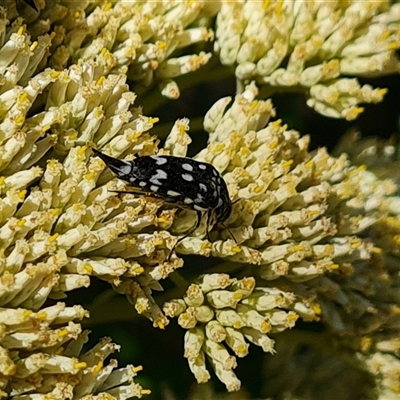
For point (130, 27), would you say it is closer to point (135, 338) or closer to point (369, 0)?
point (369, 0)

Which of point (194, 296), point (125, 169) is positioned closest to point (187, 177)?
point (125, 169)

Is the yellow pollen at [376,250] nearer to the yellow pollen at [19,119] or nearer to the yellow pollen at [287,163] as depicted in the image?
the yellow pollen at [287,163]

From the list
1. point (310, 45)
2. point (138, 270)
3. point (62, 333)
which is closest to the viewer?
point (62, 333)

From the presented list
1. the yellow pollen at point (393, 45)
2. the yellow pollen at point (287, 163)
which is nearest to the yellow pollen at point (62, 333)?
the yellow pollen at point (287, 163)

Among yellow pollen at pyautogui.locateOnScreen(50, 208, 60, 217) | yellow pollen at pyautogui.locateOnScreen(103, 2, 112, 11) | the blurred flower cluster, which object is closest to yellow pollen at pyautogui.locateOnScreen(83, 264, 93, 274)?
the blurred flower cluster

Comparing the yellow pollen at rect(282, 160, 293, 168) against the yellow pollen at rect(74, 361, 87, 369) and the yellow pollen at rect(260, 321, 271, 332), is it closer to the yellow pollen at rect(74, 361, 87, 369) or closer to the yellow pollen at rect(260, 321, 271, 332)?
the yellow pollen at rect(260, 321, 271, 332)

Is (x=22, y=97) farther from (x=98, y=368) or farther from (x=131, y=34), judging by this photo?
(x=98, y=368)

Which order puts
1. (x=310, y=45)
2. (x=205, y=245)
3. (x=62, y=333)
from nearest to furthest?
(x=62, y=333), (x=205, y=245), (x=310, y=45)

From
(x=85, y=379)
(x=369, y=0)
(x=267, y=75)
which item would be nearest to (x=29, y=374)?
(x=85, y=379)
